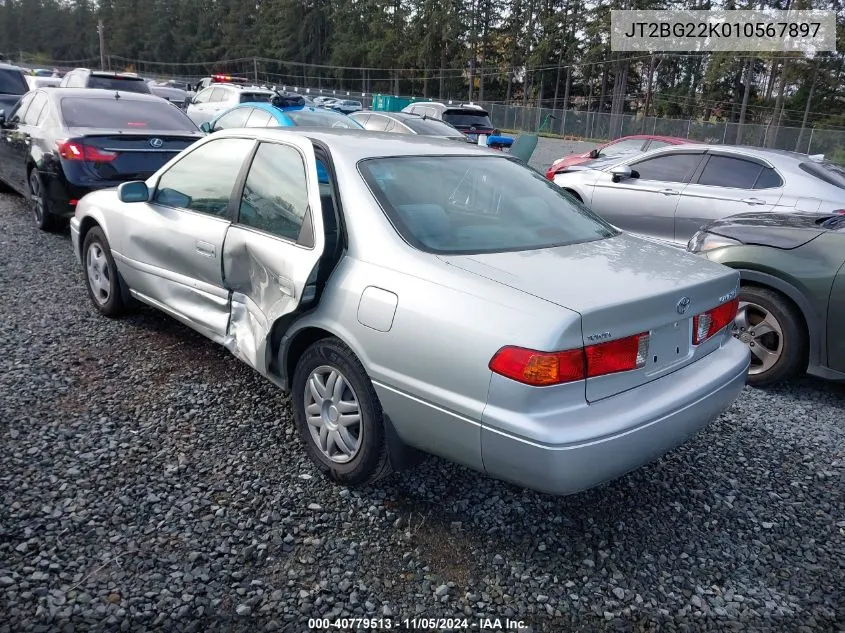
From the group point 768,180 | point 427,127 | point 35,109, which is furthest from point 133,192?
point 427,127

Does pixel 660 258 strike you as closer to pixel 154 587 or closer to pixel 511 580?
pixel 511 580

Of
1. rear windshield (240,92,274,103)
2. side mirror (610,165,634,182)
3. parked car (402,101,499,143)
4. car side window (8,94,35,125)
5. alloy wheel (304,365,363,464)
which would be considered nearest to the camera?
alloy wheel (304,365,363,464)

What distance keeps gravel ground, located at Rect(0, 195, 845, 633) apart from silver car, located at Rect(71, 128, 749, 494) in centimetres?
36

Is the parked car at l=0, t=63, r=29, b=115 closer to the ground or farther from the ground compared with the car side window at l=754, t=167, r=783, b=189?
farther from the ground

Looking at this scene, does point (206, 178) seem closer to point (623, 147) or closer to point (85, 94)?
point (85, 94)

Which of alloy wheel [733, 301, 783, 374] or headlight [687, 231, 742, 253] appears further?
headlight [687, 231, 742, 253]

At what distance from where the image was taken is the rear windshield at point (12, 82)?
13.1 meters

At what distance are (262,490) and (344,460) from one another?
401mm

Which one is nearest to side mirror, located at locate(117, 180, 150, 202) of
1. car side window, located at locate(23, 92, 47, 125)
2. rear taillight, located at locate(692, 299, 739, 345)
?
rear taillight, located at locate(692, 299, 739, 345)

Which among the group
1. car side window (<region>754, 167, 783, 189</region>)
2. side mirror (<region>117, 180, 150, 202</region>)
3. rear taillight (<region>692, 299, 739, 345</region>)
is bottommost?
rear taillight (<region>692, 299, 739, 345</region>)

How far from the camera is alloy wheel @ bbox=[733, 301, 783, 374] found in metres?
4.39

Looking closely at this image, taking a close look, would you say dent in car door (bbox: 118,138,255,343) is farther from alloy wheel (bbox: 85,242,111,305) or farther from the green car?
the green car

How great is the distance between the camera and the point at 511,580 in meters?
2.56

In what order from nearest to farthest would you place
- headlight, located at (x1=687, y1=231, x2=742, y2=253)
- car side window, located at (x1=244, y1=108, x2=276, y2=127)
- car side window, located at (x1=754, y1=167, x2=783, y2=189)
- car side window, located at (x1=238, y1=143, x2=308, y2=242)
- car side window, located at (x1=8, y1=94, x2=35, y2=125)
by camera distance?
car side window, located at (x1=238, y1=143, x2=308, y2=242) → headlight, located at (x1=687, y1=231, x2=742, y2=253) → car side window, located at (x1=754, y1=167, x2=783, y2=189) → car side window, located at (x1=8, y1=94, x2=35, y2=125) → car side window, located at (x1=244, y1=108, x2=276, y2=127)
